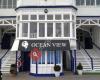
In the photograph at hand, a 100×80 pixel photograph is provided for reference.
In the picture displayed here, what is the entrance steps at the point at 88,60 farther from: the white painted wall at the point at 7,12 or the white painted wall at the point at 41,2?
the white painted wall at the point at 7,12

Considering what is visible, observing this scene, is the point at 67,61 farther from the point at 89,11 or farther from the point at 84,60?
the point at 89,11

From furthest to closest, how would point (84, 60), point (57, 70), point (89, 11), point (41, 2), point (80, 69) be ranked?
1. point (89, 11)
2. point (84, 60)
3. point (41, 2)
4. point (80, 69)
5. point (57, 70)

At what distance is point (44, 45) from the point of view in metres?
28.2

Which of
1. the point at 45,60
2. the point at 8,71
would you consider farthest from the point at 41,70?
the point at 8,71

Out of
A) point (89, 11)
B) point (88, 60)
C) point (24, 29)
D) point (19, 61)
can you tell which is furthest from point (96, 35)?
point (24, 29)

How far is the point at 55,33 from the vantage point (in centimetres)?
2909

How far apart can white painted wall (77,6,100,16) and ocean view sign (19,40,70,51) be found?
8.01 m

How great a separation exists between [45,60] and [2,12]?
995cm

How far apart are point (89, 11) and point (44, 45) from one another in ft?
32.0

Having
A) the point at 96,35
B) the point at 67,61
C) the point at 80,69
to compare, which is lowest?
the point at 80,69

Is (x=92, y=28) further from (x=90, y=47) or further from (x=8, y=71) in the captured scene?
(x=8, y=71)

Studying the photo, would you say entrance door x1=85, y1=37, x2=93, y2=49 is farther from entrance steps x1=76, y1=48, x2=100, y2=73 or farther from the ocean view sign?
the ocean view sign

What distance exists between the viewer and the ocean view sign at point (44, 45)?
2817 centimetres

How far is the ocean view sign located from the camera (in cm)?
2817
